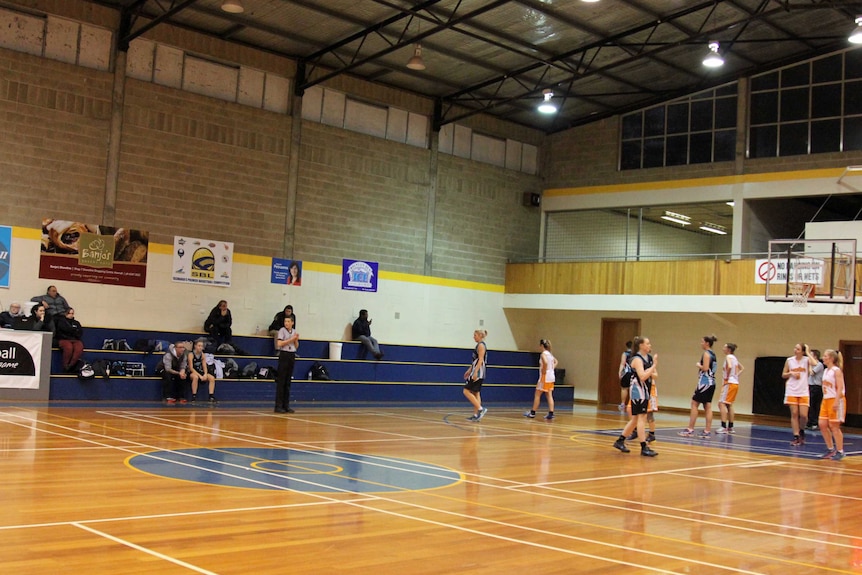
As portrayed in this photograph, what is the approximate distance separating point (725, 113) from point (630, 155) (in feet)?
10.5

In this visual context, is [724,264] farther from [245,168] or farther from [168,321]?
[168,321]

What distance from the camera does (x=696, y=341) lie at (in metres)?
27.4

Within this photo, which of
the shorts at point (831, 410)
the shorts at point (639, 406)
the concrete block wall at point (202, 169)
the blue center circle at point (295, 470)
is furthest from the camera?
Answer: the concrete block wall at point (202, 169)

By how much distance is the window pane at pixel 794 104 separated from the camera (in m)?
25.0

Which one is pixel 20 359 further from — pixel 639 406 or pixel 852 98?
pixel 852 98

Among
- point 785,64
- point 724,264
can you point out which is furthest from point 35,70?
point 785,64

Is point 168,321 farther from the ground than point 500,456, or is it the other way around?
point 168,321

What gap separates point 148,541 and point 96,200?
1547 centimetres

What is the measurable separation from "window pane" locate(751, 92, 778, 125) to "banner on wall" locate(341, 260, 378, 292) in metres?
11.7

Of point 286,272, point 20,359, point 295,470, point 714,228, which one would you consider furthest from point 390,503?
point 714,228

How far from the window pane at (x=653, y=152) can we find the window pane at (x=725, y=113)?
183 cm

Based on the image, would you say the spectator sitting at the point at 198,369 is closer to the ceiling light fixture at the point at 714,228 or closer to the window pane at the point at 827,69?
the ceiling light fixture at the point at 714,228

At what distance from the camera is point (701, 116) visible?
1061 inches

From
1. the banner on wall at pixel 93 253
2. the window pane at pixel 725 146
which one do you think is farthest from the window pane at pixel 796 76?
the banner on wall at pixel 93 253
